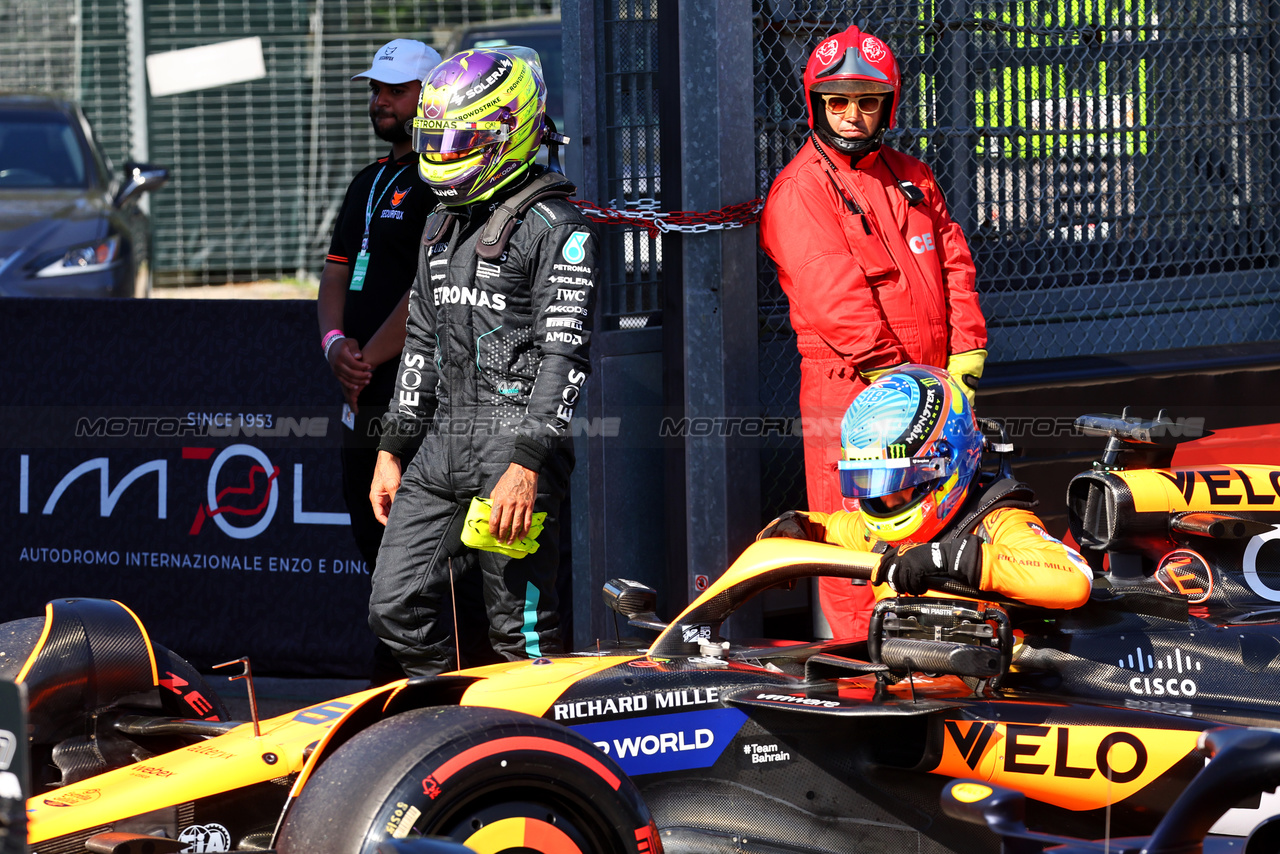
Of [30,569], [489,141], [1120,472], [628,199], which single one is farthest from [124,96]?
[1120,472]

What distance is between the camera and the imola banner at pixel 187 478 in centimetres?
552

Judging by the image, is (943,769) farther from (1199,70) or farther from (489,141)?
(1199,70)

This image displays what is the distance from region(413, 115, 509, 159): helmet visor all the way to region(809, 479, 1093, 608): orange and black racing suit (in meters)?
1.46

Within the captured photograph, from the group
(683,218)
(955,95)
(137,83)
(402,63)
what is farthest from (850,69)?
(137,83)

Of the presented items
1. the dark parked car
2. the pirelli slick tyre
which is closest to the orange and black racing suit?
the pirelli slick tyre

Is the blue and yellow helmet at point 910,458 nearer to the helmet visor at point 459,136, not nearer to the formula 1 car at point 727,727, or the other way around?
the formula 1 car at point 727,727

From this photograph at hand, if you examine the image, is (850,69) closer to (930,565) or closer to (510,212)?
(510,212)

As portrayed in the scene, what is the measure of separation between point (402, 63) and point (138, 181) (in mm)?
5505

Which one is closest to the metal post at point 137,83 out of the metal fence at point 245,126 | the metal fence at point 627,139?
the metal fence at point 245,126

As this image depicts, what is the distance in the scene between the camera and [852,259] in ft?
14.8

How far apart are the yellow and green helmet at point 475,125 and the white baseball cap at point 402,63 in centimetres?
86

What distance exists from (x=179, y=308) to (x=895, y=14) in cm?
293

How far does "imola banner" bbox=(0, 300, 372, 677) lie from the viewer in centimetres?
552

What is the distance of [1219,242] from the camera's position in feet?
20.2
